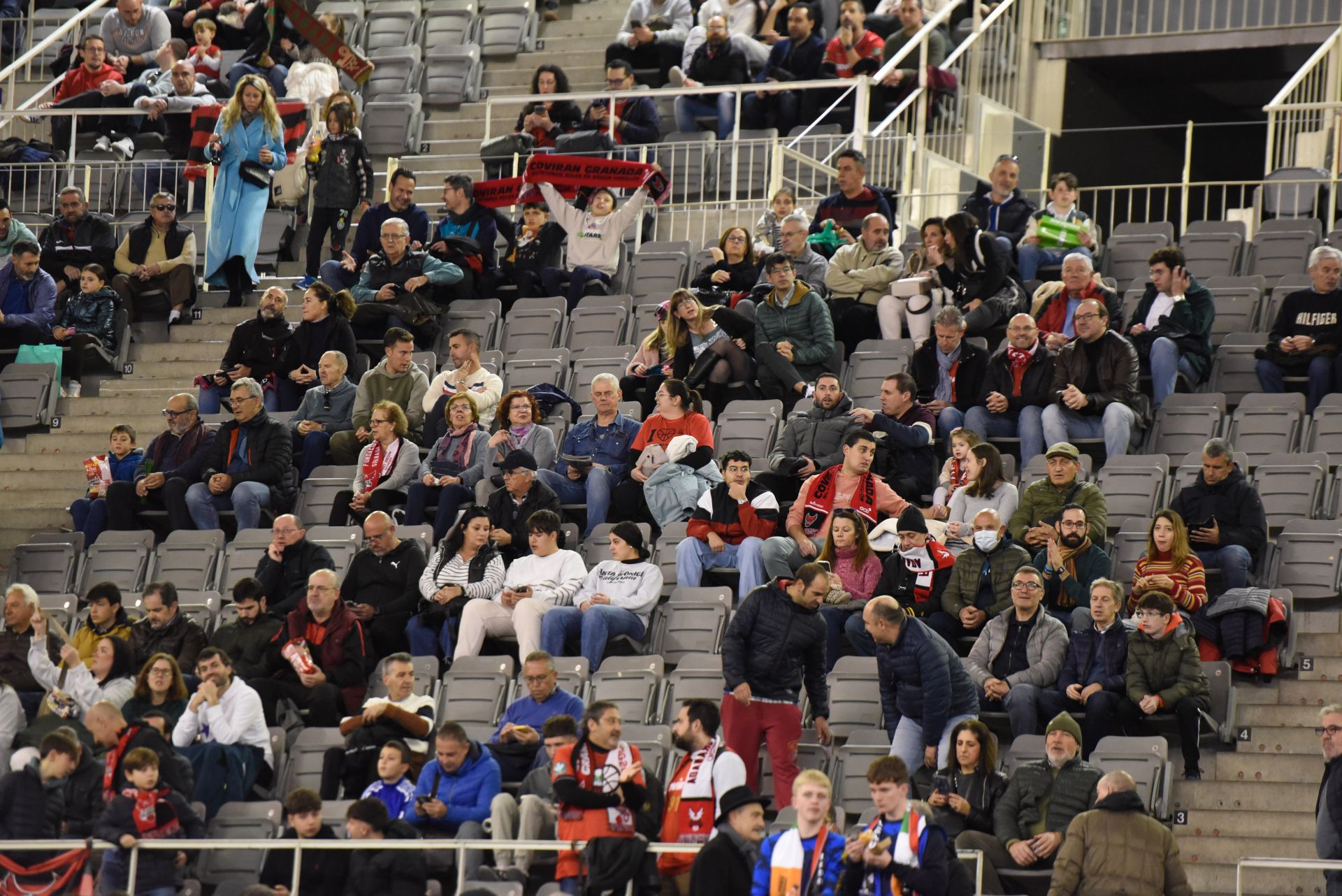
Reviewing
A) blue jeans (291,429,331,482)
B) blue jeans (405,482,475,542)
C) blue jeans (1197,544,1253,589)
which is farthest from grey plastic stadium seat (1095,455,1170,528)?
blue jeans (291,429,331,482)

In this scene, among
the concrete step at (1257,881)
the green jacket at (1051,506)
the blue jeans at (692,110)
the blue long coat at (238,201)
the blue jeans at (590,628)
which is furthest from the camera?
the blue jeans at (692,110)

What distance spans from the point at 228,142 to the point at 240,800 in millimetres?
6412

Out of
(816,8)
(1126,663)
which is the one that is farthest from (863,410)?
(816,8)

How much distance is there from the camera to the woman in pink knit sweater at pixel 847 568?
38.8 ft

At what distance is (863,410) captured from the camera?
13008 millimetres

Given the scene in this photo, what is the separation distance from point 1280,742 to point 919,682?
1.78 meters

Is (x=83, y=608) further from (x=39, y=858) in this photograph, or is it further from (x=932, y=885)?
(x=932, y=885)

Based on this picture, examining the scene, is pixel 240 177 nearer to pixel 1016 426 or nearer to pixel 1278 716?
pixel 1016 426

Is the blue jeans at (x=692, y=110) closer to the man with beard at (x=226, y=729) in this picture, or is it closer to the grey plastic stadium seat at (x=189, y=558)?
the grey plastic stadium seat at (x=189, y=558)

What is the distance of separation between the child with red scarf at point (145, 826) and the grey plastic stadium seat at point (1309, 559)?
210 inches

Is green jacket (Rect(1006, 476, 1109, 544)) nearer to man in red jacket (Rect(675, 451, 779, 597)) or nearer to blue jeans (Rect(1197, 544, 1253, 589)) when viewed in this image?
blue jeans (Rect(1197, 544, 1253, 589))

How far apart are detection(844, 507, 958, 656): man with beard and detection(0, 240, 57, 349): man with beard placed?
21.7ft

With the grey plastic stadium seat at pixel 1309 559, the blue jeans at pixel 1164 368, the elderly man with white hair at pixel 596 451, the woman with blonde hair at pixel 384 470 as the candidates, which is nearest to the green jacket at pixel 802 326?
the elderly man with white hair at pixel 596 451

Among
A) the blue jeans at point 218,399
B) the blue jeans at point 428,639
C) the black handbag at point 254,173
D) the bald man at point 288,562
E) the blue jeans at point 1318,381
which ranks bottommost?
the blue jeans at point 428,639
